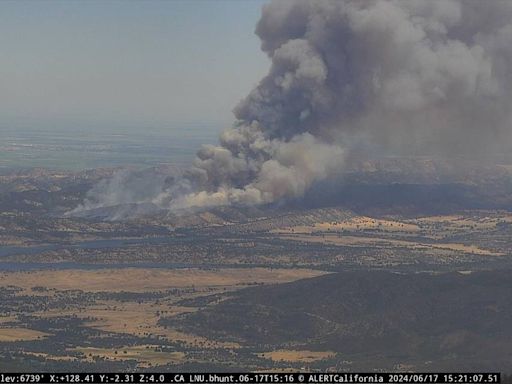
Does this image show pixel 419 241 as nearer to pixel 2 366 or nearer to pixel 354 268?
pixel 354 268

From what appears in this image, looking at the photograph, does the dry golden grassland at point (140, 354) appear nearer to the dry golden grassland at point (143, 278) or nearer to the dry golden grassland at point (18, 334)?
the dry golden grassland at point (18, 334)

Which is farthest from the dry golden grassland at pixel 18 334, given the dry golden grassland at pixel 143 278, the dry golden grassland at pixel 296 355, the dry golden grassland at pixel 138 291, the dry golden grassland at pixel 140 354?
the dry golden grassland at pixel 143 278

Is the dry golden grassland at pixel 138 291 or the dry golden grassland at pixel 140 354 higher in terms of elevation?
the dry golden grassland at pixel 138 291

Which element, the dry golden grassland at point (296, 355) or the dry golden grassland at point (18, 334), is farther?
the dry golden grassland at point (18, 334)

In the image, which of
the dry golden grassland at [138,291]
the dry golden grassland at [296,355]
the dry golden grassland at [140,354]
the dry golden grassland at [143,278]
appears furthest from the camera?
the dry golden grassland at [143,278]

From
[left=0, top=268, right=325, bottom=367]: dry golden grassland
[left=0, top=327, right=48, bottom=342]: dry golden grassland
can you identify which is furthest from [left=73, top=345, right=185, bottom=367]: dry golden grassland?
[left=0, top=327, right=48, bottom=342]: dry golden grassland

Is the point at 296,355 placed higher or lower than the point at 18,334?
higher

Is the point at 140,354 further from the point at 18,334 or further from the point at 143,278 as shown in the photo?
the point at 143,278

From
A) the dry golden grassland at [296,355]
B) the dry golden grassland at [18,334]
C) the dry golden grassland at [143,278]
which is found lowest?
the dry golden grassland at [18,334]

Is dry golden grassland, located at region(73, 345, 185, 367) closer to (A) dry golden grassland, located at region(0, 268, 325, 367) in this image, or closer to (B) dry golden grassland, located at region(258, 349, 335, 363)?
(A) dry golden grassland, located at region(0, 268, 325, 367)

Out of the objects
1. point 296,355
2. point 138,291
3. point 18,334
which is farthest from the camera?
point 138,291

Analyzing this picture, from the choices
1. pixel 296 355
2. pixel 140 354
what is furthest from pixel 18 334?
pixel 296 355
